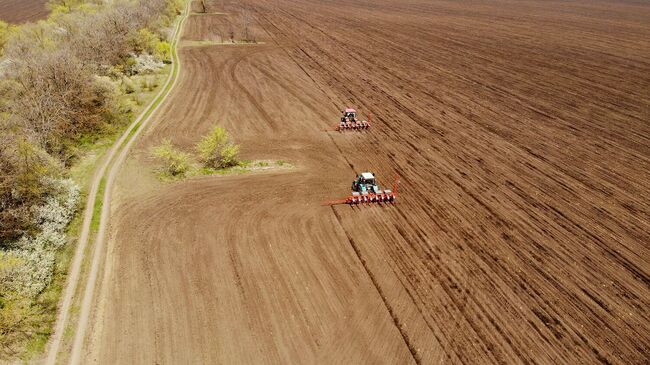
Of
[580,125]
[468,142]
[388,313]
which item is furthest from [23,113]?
[580,125]

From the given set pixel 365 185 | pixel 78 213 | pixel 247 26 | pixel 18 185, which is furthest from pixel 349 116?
pixel 247 26

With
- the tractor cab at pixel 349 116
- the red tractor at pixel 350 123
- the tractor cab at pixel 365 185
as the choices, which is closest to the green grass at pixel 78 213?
the tractor cab at pixel 365 185

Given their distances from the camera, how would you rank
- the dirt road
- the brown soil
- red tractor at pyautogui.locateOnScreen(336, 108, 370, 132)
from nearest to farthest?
the dirt road → red tractor at pyautogui.locateOnScreen(336, 108, 370, 132) → the brown soil

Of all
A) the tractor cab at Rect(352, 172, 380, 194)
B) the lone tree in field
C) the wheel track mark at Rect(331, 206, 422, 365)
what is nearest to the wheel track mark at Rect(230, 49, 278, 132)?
the lone tree in field

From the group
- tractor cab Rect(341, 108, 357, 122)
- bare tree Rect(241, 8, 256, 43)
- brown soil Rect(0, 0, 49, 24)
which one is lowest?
tractor cab Rect(341, 108, 357, 122)

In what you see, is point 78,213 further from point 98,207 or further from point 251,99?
point 251,99

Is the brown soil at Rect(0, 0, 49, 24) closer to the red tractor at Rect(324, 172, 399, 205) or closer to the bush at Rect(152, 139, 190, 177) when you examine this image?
the bush at Rect(152, 139, 190, 177)

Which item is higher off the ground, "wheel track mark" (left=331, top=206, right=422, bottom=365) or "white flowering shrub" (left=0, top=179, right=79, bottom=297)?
"white flowering shrub" (left=0, top=179, right=79, bottom=297)

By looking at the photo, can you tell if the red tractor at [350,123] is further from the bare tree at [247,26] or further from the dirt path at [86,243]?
the bare tree at [247,26]
